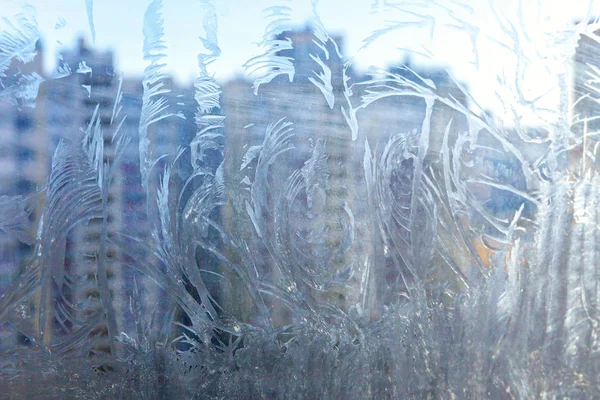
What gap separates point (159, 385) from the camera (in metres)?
1.74

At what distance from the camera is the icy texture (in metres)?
1.54

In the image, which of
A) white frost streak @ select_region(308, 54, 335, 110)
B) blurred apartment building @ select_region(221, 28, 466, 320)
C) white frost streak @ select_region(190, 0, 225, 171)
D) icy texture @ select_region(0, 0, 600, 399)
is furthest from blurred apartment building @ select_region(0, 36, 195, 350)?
white frost streak @ select_region(308, 54, 335, 110)

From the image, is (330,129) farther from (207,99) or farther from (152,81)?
(152,81)

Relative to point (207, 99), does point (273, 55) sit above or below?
above

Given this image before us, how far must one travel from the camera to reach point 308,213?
65.3 inches

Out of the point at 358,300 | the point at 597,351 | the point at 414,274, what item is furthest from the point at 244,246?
the point at 597,351

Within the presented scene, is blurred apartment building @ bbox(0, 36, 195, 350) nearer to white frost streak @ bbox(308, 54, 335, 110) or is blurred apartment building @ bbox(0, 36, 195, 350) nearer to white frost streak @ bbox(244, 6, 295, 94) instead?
white frost streak @ bbox(244, 6, 295, 94)

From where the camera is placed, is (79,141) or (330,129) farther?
(79,141)

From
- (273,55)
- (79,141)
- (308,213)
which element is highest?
(273,55)

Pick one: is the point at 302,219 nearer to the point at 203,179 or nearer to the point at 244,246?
the point at 244,246

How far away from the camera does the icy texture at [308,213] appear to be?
1544mm

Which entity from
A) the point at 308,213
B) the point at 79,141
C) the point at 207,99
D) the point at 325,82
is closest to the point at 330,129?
the point at 325,82

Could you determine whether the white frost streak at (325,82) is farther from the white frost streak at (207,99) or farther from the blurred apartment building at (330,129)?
the white frost streak at (207,99)

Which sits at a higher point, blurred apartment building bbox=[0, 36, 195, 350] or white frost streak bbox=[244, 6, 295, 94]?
white frost streak bbox=[244, 6, 295, 94]
